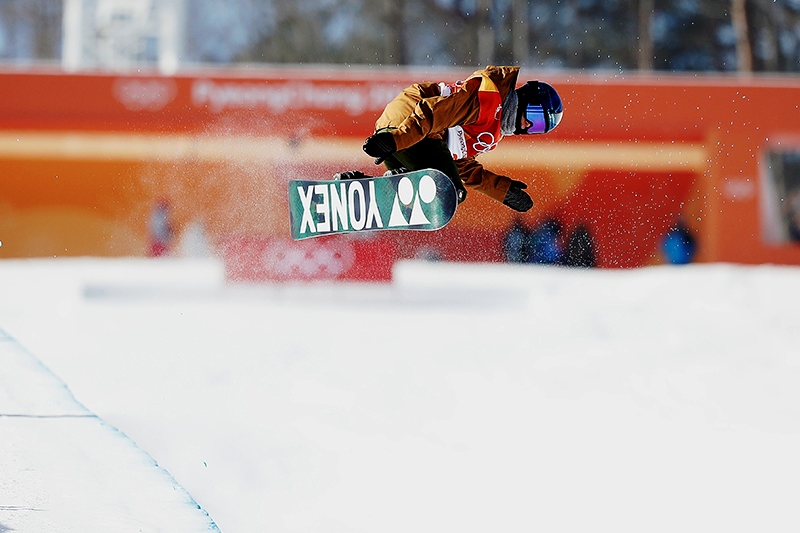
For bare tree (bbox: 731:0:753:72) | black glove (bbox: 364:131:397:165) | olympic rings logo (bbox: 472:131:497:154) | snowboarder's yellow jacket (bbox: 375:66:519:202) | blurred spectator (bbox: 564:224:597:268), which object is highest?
bare tree (bbox: 731:0:753:72)

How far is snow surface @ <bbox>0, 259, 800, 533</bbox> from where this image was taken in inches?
169

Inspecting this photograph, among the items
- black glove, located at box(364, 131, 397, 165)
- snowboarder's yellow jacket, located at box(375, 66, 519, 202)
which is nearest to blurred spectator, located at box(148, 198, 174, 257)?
snowboarder's yellow jacket, located at box(375, 66, 519, 202)

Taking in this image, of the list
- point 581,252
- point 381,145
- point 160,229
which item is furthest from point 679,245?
point 381,145

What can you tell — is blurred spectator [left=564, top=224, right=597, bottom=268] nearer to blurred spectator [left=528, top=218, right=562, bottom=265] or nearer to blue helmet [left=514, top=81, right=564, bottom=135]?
blurred spectator [left=528, top=218, right=562, bottom=265]

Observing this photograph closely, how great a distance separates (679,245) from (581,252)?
1.76 meters

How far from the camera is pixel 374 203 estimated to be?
15.5 feet

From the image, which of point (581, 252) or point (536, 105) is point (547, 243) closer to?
point (581, 252)

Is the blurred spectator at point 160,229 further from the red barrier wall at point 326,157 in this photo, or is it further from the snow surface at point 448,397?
the snow surface at point 448,397

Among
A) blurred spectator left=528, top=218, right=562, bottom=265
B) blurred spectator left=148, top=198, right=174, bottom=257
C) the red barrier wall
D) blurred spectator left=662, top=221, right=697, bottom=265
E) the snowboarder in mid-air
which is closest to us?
the snowboarder in mid-air

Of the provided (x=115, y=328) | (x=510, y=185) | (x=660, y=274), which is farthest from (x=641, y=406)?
(x=660, y=274)

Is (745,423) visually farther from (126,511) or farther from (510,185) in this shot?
(126,511)

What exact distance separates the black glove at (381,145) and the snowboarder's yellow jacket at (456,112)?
Result: 0.04 m

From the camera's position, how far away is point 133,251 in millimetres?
16578

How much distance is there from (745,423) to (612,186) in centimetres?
1179
